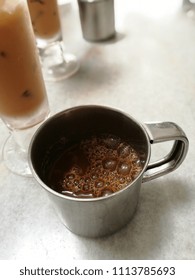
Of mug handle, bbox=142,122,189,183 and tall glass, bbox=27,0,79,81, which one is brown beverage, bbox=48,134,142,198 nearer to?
mug handle, bbox=142,122,189,183

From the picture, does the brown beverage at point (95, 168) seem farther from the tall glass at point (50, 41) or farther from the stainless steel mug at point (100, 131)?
the tall glass at point (50, 41)

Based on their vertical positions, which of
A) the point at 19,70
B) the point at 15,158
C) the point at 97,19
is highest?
the point at 19,70

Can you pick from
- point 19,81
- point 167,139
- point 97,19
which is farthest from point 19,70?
point 97,19

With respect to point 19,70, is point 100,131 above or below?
below

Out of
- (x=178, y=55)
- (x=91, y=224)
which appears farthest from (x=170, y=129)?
(x=178, y=55)

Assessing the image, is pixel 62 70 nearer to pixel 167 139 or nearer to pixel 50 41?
pixel 50 41

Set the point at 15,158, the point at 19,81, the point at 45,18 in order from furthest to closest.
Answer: the point at 45,18, the point at 15,158, the point at 19,81
